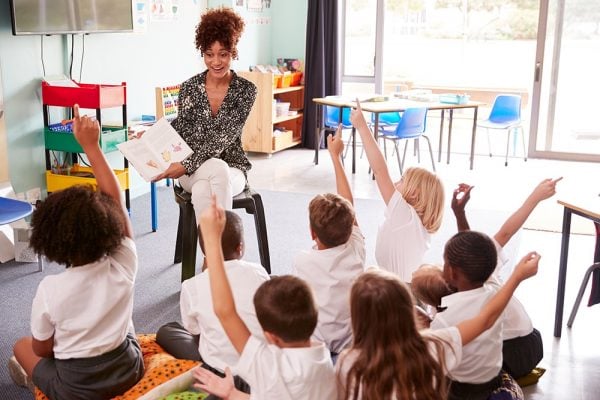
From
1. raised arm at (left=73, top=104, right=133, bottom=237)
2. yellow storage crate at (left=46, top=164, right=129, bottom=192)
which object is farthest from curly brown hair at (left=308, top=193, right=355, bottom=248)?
yellow storage crate at (left=46, top=164, right=129, bottom=192)

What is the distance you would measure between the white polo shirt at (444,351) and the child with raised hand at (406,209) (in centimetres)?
88

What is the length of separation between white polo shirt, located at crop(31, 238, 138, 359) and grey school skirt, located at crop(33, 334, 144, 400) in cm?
3

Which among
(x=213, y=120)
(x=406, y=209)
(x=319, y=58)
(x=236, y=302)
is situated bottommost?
(x=236, y=302)

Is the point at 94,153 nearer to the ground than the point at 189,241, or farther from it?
farther from it

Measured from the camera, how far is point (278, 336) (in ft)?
5.60

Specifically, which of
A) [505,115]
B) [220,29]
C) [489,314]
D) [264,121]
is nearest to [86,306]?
[489,314]

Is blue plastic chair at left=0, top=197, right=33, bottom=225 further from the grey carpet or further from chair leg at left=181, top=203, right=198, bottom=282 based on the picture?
chair leg at left=181, top=203, right=198, bottom=282

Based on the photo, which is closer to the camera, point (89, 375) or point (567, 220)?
point (89, 375)

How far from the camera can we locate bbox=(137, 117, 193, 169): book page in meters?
3.26

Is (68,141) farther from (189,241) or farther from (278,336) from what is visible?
(278,336)

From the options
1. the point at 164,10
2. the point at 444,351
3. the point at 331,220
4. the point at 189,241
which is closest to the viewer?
the point at 444,351

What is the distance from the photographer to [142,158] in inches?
127

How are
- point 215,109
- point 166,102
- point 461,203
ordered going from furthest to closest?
point 166,102 < point 215,109 < point 461,203

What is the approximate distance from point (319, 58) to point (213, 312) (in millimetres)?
5564
